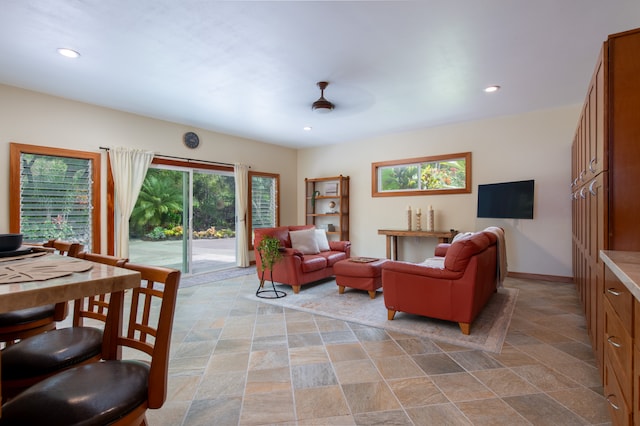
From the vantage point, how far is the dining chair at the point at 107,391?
0.84 meters

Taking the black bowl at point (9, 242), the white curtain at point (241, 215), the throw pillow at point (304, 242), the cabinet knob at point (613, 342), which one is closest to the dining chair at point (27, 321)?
the black bowl at point (9, 242)

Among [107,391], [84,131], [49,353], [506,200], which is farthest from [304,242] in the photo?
[107,391]

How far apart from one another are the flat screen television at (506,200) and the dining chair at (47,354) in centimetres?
490

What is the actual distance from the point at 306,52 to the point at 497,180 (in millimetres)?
3802

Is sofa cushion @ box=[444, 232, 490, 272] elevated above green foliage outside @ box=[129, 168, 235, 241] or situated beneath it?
situated beneath

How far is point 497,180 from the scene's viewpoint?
198 inches

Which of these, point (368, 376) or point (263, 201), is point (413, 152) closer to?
point (263, 201)

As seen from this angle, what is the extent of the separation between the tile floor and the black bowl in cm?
113

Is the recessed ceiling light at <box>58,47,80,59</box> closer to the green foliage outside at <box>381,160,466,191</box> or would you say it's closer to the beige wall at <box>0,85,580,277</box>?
the beige wall at <box>0,85,580,277</box>

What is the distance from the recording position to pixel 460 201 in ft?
17.7

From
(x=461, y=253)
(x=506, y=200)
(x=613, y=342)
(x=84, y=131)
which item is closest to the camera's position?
(x=613, y=342)

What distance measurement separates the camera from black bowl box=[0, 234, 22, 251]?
1358 millimetres

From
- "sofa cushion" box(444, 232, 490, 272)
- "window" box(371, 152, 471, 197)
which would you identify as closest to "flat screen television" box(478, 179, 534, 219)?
"window" box(371, 152, 471, 197)

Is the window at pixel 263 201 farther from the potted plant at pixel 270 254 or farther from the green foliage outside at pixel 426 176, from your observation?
the green foliage outside at pixel 426 176
